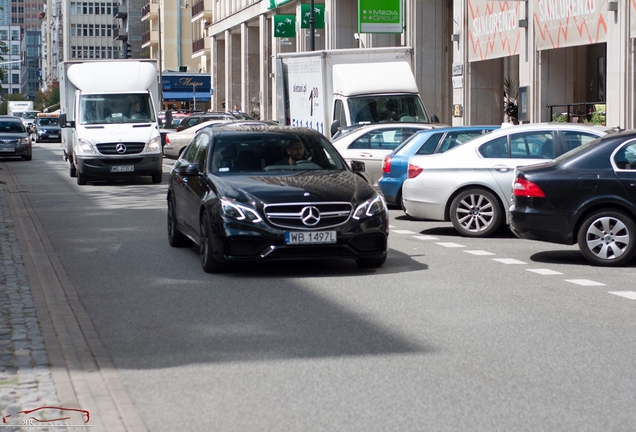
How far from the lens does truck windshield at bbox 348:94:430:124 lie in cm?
2786

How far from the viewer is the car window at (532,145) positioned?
1564 cm

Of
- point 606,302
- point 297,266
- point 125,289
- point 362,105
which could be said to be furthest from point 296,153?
point 362,105

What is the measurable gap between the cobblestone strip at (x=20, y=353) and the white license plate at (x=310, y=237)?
2506 mm

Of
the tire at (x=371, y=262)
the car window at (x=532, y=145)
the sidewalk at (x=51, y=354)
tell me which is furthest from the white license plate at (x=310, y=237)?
the car window at (x=532, y=145)

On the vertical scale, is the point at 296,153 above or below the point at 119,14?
below

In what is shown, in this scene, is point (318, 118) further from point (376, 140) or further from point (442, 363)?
point (442, 363)

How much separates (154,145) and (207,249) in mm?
16126

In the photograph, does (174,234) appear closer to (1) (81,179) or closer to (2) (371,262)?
(2) (371,262)

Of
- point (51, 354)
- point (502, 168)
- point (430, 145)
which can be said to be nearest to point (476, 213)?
point (502, 168)

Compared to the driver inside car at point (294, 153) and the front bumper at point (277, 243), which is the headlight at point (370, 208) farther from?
the driver inside car at point (294, 153)

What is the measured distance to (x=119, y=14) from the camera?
14038 centimetres

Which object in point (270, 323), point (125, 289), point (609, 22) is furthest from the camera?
point (609, 22)

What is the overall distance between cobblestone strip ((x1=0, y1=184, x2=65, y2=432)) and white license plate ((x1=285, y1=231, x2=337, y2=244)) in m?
2.51

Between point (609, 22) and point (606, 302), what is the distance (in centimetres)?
1806
